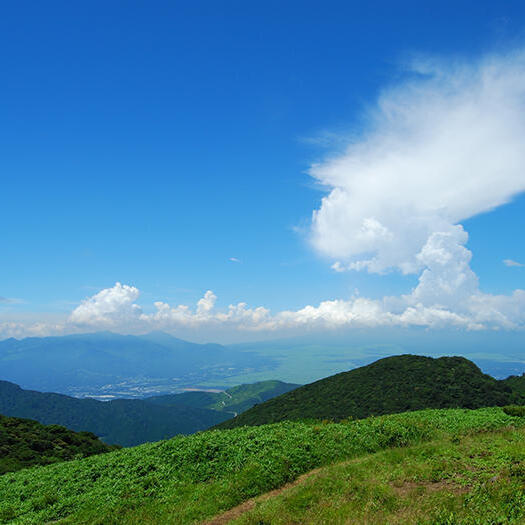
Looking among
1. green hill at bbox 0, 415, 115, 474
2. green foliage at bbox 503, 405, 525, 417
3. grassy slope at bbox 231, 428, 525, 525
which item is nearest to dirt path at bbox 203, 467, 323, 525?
grassy slope at bbox 231, 428, 525, 525

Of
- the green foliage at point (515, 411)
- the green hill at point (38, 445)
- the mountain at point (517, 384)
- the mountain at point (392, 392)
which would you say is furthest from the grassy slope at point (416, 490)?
the mountain at point (517, 384)

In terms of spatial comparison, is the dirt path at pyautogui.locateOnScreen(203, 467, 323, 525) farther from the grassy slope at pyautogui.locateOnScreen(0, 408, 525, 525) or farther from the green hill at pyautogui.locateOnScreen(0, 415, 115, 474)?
the green hill at pyautogui.locateOnScreen(0, 415, 115, 474)

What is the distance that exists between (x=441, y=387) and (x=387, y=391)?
9.68 m

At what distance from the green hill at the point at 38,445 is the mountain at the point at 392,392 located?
106 feet

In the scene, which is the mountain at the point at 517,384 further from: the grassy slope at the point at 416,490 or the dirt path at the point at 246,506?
the dirt path at the point at 246,506

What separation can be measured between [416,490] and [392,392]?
57735mm

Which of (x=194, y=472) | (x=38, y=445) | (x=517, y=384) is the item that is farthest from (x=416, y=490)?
(x=517, y=384)

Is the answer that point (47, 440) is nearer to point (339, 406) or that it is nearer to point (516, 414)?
point (516, 414)

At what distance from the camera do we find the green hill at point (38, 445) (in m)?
28.1

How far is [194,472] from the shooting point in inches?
632

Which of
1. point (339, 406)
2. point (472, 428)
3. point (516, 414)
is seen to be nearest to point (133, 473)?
point (472, 428)

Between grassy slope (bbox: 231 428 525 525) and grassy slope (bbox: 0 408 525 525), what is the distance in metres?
1.83

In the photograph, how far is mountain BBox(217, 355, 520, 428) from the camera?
183 ft

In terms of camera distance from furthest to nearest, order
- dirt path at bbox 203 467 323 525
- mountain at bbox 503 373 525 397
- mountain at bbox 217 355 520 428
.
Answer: mountain at bbox 503 373 525 397 < mountain at bbox 217 355 520 428 < dirt path at bbox 203 467 323 525
